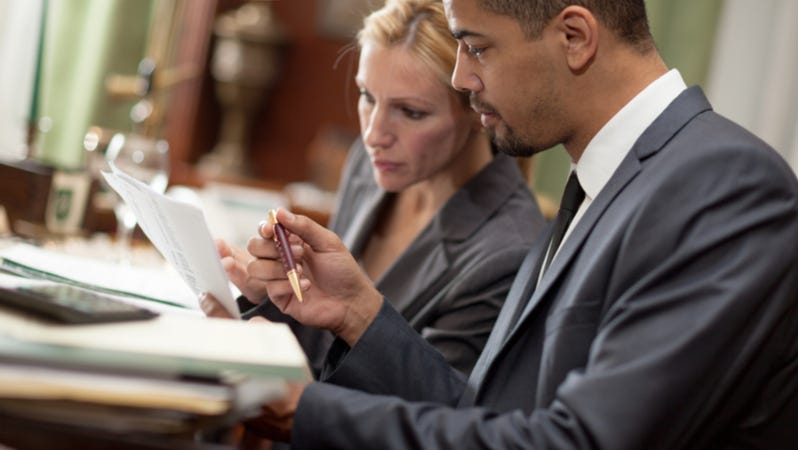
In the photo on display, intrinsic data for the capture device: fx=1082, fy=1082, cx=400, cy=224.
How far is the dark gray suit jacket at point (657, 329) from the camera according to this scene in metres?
0.97

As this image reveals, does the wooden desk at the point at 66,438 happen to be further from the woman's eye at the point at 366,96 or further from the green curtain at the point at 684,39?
the green curtain at the point at 684,39

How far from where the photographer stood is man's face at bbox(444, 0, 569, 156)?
1203 mm

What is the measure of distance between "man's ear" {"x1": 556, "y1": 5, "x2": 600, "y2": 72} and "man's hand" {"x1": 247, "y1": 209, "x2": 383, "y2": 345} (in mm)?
341

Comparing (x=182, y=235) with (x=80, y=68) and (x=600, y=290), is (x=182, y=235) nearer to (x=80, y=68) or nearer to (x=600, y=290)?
(x=600, y=290)

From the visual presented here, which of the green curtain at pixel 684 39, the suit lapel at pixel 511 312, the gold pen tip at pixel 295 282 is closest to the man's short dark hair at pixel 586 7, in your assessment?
the suit lapel at pixel 511 312

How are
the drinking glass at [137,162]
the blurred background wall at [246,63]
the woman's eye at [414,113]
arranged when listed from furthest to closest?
the blurred background wall at [246,63] → the drinking glass at [137,162] → the woman's eye at [414,113]

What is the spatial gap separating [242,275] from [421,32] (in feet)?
1.64

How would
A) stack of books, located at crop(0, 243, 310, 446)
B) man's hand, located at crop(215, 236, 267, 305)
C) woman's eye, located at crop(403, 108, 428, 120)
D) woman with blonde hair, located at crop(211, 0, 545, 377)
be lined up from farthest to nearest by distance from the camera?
woman's eye, located at crop(403, 108, 428, 120) → woman with blonde hair, located at crop(211, 0, 545, 377) → man's hand, located at crop(215, 236, 267, 305) → stack of books, located at crop(0, 243, 310, 446)

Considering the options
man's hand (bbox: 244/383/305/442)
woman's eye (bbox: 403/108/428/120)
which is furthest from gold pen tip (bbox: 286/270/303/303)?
woman's eye (bbox: 403/108/428/120)

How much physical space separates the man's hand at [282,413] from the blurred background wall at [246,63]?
1.00 metres

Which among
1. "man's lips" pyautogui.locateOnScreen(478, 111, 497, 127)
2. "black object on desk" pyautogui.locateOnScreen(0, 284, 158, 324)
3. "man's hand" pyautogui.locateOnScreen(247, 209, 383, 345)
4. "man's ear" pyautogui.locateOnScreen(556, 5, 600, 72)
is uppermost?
"man's ear" pyautogui.locateOnScreen(556, 5, 600, 72)

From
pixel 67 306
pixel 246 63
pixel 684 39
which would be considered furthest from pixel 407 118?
pixel 246 63

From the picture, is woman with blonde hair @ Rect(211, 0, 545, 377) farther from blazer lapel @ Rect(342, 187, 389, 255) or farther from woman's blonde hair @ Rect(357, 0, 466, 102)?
blazer lapel @ Rect(342, 187, 389, 255)

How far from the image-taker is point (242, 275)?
4.67 feet
